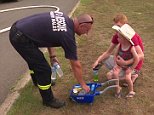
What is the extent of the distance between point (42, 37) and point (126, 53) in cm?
141

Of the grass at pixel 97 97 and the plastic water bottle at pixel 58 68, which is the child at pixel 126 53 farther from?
the plastic water bottle at pixel 58 68

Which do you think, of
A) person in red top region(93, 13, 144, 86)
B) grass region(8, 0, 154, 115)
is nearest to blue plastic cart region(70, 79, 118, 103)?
grass region(8, 0, 154, 115)

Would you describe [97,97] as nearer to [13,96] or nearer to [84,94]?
[84,94]

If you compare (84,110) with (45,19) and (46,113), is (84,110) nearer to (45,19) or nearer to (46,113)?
(46,113)

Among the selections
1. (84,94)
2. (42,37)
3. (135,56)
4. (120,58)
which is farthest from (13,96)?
(135,56)

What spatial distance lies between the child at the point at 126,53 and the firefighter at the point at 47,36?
2.34ft

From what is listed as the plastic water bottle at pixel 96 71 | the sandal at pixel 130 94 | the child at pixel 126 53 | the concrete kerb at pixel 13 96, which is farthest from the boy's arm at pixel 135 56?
the concrete kerb at pixel 13 96

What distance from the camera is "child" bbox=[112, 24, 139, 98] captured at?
5188 millimetres

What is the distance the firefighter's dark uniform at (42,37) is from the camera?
4574mm

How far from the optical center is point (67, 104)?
527cm

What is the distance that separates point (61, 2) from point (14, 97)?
421 inches

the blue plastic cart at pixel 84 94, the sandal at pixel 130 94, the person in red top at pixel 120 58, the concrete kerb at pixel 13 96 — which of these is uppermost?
the person in red top at pixel 120 58

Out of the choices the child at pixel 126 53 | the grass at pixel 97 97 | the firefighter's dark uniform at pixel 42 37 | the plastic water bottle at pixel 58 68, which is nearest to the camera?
the firefighter's dark uniform at pixel 42 37

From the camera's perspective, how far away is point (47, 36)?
4715 millimetres
